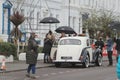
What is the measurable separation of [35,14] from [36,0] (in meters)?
1.28

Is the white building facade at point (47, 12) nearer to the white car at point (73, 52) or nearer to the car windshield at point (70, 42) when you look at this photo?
the car windshield at point (70, 42)

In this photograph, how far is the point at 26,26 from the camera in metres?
41.5

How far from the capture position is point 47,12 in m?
45.7

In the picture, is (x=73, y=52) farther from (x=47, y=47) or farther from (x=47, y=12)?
(x=47, y=12)

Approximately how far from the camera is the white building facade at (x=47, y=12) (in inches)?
1551

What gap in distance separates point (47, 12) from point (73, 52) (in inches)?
777

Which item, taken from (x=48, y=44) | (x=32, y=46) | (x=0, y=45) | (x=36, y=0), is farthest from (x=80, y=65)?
Answer: (x=36, y=0)

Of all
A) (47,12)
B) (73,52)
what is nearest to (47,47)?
(73,52)

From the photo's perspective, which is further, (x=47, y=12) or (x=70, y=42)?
(x=47, y=12)

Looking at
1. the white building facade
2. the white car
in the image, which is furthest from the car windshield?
the white building facade

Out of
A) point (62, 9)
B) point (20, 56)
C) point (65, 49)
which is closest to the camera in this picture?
point (65, 49)

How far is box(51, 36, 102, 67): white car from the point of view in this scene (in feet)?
86.2

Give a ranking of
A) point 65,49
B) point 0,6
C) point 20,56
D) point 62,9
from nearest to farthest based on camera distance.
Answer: point 65,49 → point 20,56 → point 0,6 → point 62,9

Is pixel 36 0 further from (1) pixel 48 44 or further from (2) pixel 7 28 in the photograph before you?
(1) pixel 48 44
